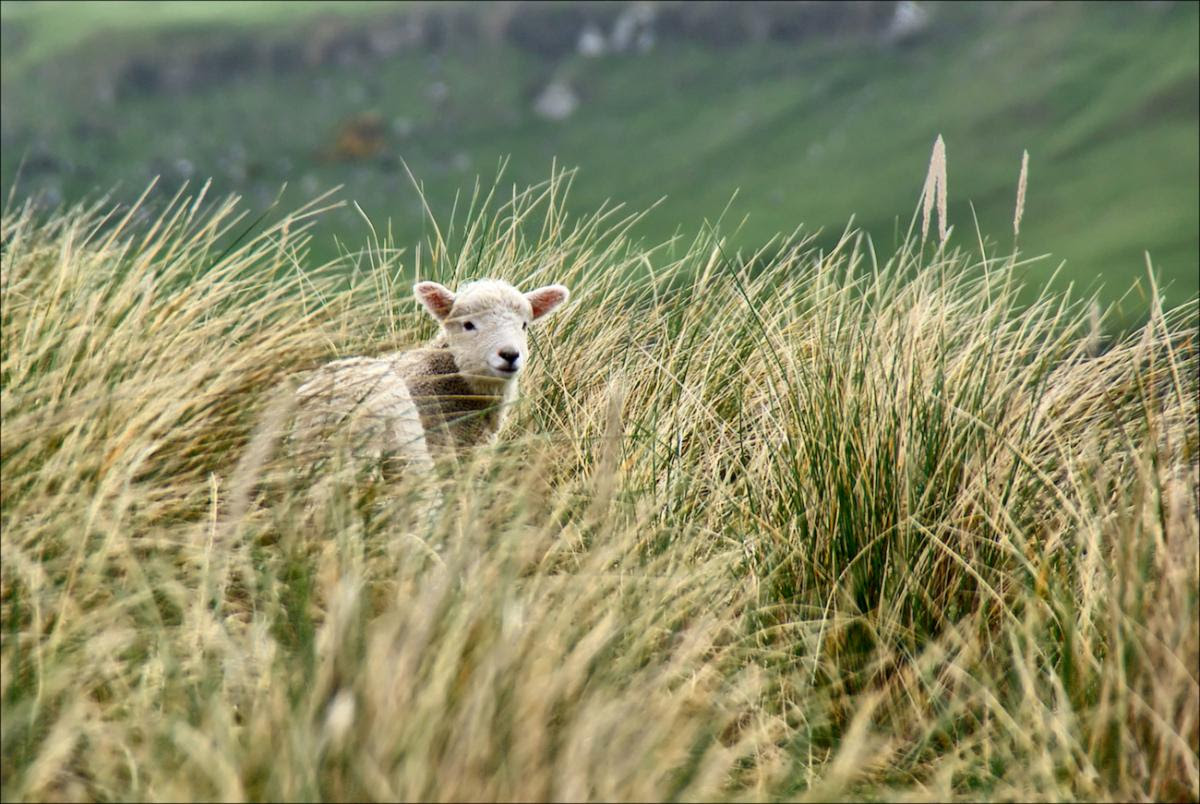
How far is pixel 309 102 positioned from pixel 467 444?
16301 centimetres

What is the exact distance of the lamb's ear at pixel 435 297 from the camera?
4746 mm

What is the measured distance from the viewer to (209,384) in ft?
12.8

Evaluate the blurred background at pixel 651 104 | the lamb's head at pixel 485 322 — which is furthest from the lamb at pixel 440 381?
the blurred background at pixel 651 104

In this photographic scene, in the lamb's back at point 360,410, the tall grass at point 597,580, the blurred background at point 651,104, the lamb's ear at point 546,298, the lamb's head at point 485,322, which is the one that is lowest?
the tall grass at point 597,580

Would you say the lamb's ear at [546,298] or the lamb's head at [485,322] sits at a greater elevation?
the lamb's ear at [546,298]

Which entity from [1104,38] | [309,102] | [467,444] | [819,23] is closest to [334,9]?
[309,102]

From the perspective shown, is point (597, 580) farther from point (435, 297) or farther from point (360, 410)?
point (435, 297)

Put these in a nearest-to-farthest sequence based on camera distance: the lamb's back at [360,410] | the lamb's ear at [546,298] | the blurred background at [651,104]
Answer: the lamb's back at [360,410] → the lamb's ear at [546,298] → the blurred background at [651,104]

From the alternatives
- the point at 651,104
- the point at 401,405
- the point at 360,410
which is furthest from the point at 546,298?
the point at 651,104

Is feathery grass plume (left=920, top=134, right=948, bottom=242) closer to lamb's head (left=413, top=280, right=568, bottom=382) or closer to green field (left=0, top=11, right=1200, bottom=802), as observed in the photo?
green field (left=0, top=11, right=1200, bottom=802)

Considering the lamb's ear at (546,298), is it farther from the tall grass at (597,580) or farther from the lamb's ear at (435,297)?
the lamb's ear at (435,297)

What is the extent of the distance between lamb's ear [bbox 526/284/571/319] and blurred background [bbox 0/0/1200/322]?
117m

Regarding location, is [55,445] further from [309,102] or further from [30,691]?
[309,102]

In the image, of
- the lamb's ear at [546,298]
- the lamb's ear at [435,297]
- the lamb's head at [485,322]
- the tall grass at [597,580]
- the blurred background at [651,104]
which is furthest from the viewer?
the blurred background at [651,104]
